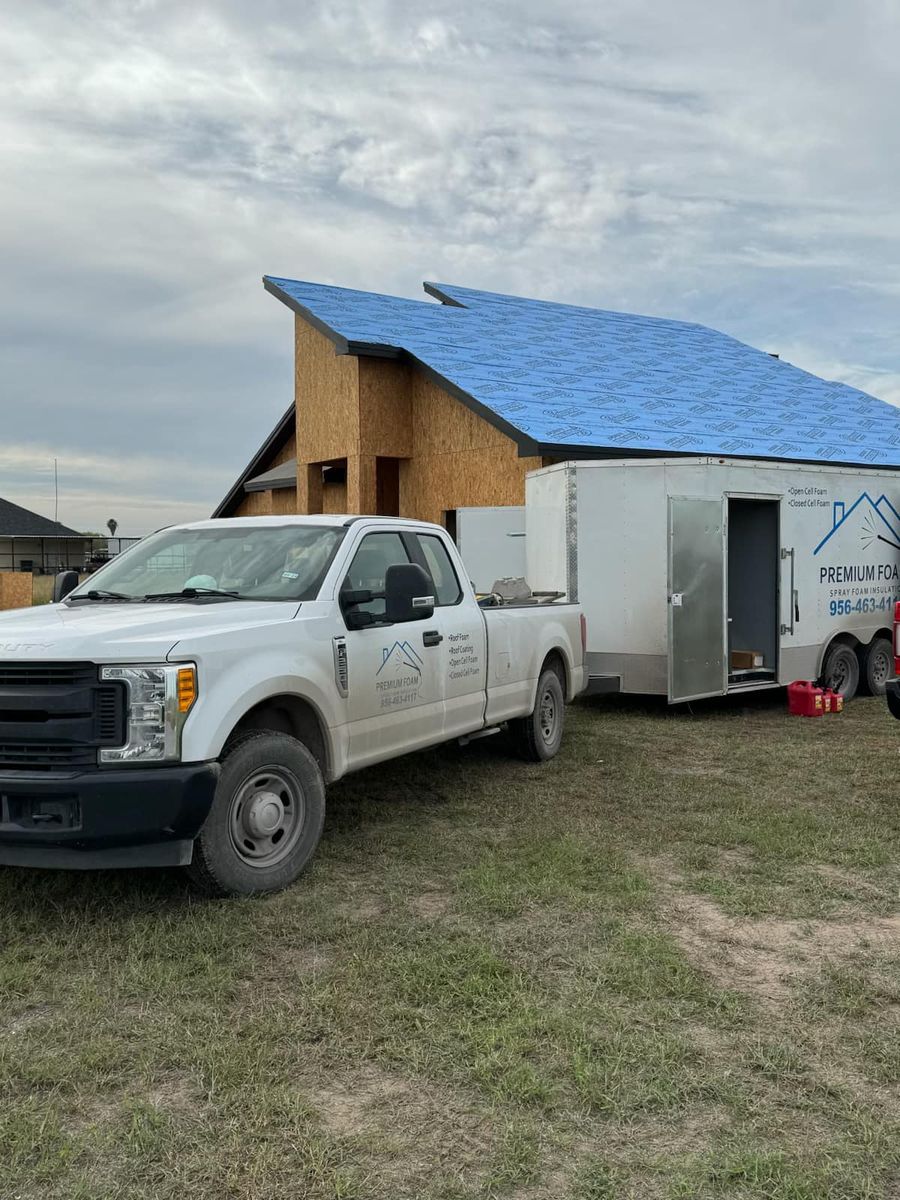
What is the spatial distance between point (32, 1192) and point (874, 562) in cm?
1222

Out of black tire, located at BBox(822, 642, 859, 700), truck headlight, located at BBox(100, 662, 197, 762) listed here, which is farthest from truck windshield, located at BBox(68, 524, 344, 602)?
black tire, located at BBox(822, 642, 859, 700)

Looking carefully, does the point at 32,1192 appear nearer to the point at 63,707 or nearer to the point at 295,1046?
the point at 295,1046

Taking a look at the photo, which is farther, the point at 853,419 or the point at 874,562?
the point at 853,419

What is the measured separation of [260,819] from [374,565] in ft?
6.92

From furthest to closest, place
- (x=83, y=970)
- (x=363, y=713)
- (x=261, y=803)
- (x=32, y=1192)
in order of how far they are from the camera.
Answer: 1. (x=363, y=713)
2. (x=261, y=803)
3. (x=83, y=970)
4. (x=32, y=1192)

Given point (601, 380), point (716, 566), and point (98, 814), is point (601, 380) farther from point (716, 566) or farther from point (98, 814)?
point (98, 814)

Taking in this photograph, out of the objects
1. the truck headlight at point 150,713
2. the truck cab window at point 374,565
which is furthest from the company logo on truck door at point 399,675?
the truck headlight at point 150,713

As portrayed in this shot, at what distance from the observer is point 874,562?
43.1 ft

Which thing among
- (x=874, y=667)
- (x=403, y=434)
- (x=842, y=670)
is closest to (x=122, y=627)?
(x=842, y=670)

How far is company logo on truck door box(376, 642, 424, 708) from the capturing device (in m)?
6.50

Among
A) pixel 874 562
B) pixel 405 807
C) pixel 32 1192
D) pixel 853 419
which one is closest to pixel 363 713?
pixel 405 807

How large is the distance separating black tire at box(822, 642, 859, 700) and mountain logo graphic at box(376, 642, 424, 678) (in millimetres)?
7443

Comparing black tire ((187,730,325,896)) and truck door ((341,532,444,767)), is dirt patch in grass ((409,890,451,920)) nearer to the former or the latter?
black tire ((187,730,325,896))

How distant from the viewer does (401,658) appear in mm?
6707
